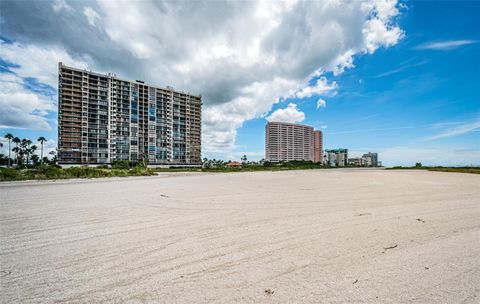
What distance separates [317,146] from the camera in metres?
192

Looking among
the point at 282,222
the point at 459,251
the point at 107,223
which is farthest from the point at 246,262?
the point at 107,223

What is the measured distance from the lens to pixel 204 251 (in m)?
4.25

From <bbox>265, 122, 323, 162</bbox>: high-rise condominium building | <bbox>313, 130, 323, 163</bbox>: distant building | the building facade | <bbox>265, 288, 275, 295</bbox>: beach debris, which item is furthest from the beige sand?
<bbox>313, 130, 323, 163</bbox>: distant building

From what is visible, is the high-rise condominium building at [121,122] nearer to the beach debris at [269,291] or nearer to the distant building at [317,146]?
the beach debris at [269,291]

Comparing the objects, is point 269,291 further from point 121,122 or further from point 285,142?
point 285,142

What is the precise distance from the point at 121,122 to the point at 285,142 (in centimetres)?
11338

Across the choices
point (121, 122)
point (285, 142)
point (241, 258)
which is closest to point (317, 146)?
point (285, 142)

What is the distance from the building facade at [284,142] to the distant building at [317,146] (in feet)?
65.0

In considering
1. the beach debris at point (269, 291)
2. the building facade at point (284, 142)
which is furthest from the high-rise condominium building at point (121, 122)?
the beach debris at point (269, 291)

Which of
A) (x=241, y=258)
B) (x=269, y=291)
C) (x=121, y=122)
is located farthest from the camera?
(x=121, y=122)

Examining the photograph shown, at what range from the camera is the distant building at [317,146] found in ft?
616

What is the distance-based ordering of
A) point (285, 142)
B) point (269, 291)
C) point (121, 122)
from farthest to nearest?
point (285, 142) < point (121, 122) < point (269, 291)

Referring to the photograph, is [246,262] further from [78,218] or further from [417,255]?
[78,218]

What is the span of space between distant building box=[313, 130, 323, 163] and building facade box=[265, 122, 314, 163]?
1980 cm
